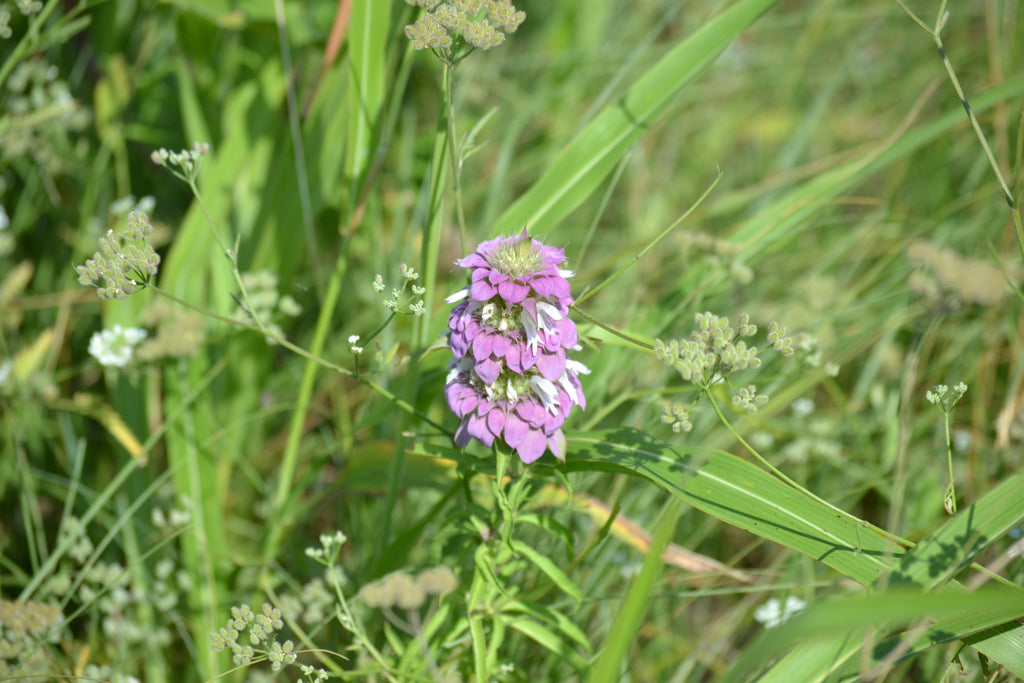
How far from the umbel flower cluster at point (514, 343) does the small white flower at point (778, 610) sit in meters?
1.06

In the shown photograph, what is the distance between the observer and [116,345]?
7.28 ft

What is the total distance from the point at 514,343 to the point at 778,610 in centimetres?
132

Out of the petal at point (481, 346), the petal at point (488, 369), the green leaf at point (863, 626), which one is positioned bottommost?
the green leaf at point (863, 626)

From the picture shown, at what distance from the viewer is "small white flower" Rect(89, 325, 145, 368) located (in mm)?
2135

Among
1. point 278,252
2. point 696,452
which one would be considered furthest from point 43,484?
point 696,452

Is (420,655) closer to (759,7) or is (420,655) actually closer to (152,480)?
(152,480)

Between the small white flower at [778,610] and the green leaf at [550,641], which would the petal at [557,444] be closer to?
the green leaf at [550,641]

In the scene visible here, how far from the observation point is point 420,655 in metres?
1.70

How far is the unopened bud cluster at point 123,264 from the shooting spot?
1.50 meters

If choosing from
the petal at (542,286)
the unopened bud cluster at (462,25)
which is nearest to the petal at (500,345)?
the petal at (542,286)

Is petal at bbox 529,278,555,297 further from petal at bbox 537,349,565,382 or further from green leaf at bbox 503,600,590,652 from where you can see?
green leaf at bbox 503,600,590,652

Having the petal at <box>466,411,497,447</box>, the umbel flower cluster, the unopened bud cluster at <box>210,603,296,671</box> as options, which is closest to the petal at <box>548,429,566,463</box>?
the umbel flower cluster

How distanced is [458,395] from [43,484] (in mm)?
1895

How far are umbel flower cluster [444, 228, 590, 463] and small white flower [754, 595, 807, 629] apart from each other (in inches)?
41.7
